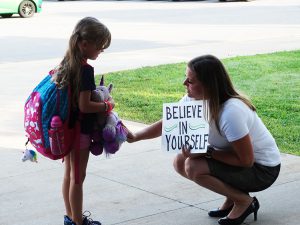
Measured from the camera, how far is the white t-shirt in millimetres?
4555

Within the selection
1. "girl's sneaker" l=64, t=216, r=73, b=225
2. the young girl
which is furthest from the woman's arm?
"girl's sneaker" l=64, t=216, r=73, b=225

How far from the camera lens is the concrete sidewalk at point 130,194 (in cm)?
503

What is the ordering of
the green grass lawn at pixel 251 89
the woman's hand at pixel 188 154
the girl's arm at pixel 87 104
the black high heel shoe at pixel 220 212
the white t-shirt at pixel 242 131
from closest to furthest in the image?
the girl's arm at pixel 87 104
the white t-shirt at pixel 242 131
the woman's hand at pixel 188 154
the black high heel shoe at pixel 220 212
the green grass lawn at pixel 251 89

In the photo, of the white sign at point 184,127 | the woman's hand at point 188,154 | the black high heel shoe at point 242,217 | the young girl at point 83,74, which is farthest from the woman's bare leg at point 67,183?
the black high heel shoe at point 242,217

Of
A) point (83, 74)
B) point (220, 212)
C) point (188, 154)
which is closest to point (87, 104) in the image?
point (83, 74)

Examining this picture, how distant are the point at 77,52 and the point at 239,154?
4.03 ft

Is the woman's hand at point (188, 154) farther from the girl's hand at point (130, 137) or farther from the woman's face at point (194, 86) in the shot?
the girl's hand at point (130, 137)

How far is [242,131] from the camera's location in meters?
4.54

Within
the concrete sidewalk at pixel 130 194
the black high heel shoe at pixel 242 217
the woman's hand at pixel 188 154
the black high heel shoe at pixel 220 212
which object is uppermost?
the woman's hand at pixel 188 154

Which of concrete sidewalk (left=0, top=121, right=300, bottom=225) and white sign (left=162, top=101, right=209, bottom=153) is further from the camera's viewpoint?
concrete sidewalk (left=0, top=121, right=300, bottom=225)

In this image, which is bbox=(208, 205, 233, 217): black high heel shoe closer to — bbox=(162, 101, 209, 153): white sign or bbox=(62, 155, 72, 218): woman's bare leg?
bbox=(162, 101, 209, 153): white sign

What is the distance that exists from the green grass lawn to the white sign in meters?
2.28

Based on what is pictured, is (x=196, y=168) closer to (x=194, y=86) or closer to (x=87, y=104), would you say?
(x=194, y=86)

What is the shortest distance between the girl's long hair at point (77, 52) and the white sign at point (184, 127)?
2.04ft
